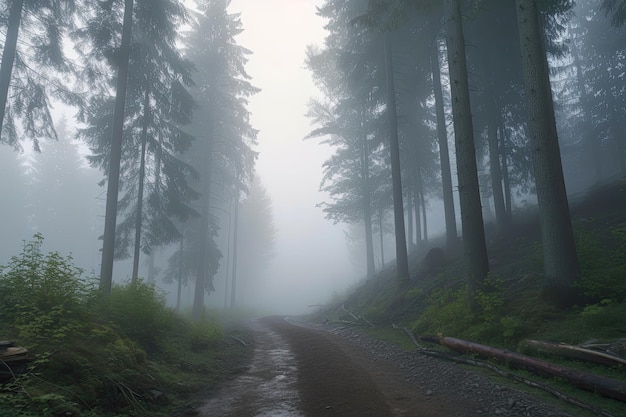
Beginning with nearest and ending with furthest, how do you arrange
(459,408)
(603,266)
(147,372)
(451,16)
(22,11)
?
(459,408), (147,372), (603,266), (451,16), (22,11)

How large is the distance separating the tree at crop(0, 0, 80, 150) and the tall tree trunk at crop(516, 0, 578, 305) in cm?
1573

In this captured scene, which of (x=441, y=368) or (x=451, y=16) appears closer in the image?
(x=441, y=368)

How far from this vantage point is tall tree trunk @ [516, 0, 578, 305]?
25.7 ft

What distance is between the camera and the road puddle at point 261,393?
5.09 metres

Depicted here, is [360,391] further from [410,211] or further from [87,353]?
[410,211]

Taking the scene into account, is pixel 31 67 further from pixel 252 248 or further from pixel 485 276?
pixel 252 248

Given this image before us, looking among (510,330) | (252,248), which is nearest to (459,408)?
(510,330)

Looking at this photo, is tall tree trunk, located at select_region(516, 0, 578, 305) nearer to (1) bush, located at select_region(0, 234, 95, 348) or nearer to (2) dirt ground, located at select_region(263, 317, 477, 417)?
(2) dirt ground, located at select_region(263, 317, 477, 417)

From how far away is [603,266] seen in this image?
841 centimetres

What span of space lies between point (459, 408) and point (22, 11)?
18.0 m

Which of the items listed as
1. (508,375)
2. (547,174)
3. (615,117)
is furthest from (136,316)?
(615,117)

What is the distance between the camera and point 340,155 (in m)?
26.3

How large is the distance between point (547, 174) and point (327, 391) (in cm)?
711

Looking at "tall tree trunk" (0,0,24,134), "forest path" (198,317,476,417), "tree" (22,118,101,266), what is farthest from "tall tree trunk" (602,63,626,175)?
"tree" (22,118,101,266)
